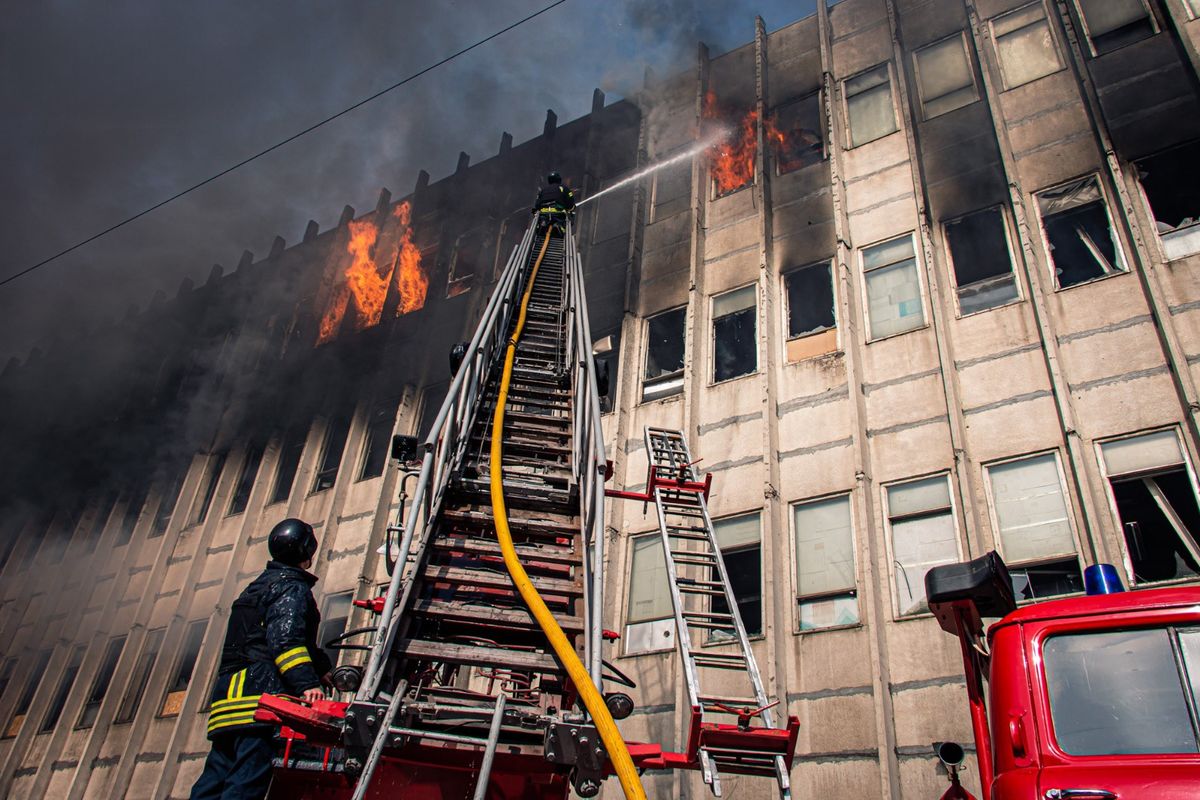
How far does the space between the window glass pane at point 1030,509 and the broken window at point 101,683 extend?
17326 millimetres

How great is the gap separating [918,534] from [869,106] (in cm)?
830

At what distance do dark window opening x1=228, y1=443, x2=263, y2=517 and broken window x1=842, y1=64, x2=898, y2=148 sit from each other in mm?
14684

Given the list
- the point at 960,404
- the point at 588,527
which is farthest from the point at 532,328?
the point at 960,404

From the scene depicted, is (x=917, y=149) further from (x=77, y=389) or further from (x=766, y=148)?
(x=77, y=389)

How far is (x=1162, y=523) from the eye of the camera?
797 centimetres

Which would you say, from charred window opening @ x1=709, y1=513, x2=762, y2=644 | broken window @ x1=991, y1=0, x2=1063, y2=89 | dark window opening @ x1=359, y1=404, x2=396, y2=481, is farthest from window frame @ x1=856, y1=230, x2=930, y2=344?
dark window opening @ x1=359, y1=404, x2=396, y2=481

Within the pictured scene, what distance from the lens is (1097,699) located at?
319cm

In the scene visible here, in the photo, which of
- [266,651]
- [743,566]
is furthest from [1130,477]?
[266,651]

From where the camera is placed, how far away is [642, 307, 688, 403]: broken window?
12773 mm

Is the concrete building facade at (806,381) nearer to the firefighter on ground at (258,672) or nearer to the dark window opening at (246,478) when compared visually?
the dark window opening at (246,478)

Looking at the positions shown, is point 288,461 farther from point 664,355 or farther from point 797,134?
point 797,134

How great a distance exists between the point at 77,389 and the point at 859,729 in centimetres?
2702

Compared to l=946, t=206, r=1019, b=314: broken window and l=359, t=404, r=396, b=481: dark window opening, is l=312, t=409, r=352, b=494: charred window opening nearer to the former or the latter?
l=359, t=404, r=396, b=481: dark window opening

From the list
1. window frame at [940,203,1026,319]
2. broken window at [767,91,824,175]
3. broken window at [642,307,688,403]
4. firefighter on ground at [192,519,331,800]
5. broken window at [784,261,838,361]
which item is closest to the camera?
firefighter on ground at [192,519,331,800]
